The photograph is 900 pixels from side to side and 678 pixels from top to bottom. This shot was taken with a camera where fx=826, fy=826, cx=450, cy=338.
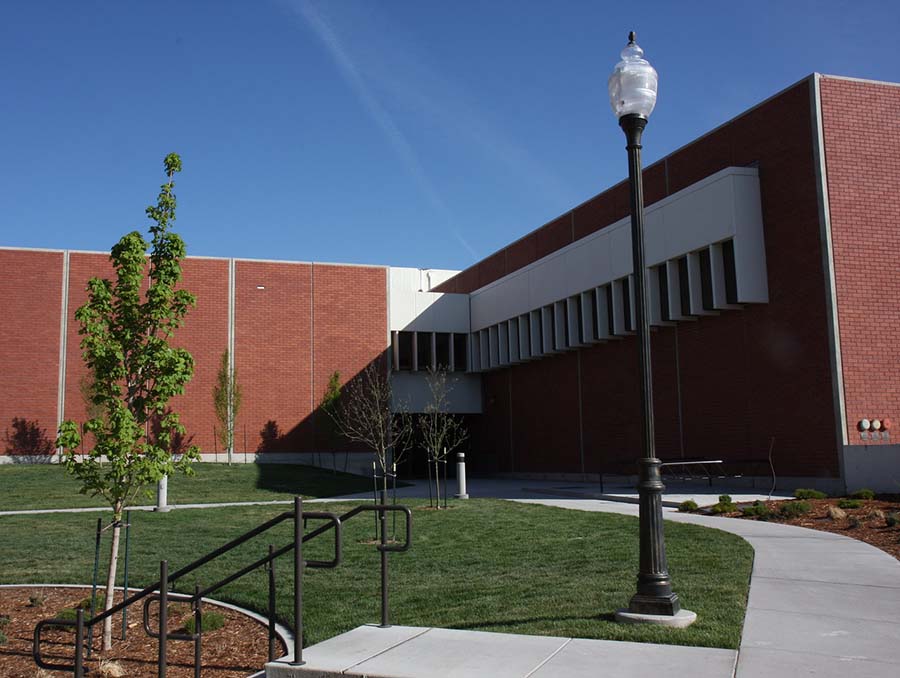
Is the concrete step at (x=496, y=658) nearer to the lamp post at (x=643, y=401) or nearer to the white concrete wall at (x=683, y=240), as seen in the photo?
the lamp post at (x=643, y=401)

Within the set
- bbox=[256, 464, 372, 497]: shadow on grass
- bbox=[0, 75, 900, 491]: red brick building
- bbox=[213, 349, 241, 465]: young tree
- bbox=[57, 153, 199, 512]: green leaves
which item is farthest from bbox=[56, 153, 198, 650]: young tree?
bbox=[213, 349, 241, 465]: young tree

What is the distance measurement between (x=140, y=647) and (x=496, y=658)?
160 inches

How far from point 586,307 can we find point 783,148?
32.2ft

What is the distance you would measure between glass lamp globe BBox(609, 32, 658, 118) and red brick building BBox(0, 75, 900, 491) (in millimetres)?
14436

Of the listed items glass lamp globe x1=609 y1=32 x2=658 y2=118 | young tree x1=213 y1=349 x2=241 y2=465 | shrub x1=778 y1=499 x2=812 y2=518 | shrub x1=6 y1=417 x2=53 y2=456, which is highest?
glass lamp globe x1=609 y1=32 x2=658 y2=118

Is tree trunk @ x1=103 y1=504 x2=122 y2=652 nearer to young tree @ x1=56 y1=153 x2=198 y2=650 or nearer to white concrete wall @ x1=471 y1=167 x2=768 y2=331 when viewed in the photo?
young tree @ x1=56 y1=153 x2=198 y2=650

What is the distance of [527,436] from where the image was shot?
117ft

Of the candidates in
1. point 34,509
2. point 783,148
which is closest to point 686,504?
point 783,148

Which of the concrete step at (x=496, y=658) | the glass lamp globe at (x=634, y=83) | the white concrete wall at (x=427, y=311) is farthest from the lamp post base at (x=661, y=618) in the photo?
the white concrete wall at (x=427, y=311)

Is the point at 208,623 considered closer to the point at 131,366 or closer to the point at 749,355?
the point at 131,366

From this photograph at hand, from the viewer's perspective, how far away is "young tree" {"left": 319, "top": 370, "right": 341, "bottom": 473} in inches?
1494

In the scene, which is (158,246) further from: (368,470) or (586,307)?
(368,470)

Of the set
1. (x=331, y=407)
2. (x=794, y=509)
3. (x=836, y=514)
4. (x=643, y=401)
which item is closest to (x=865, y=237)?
(x=794, y=509)

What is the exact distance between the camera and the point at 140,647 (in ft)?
26.3
